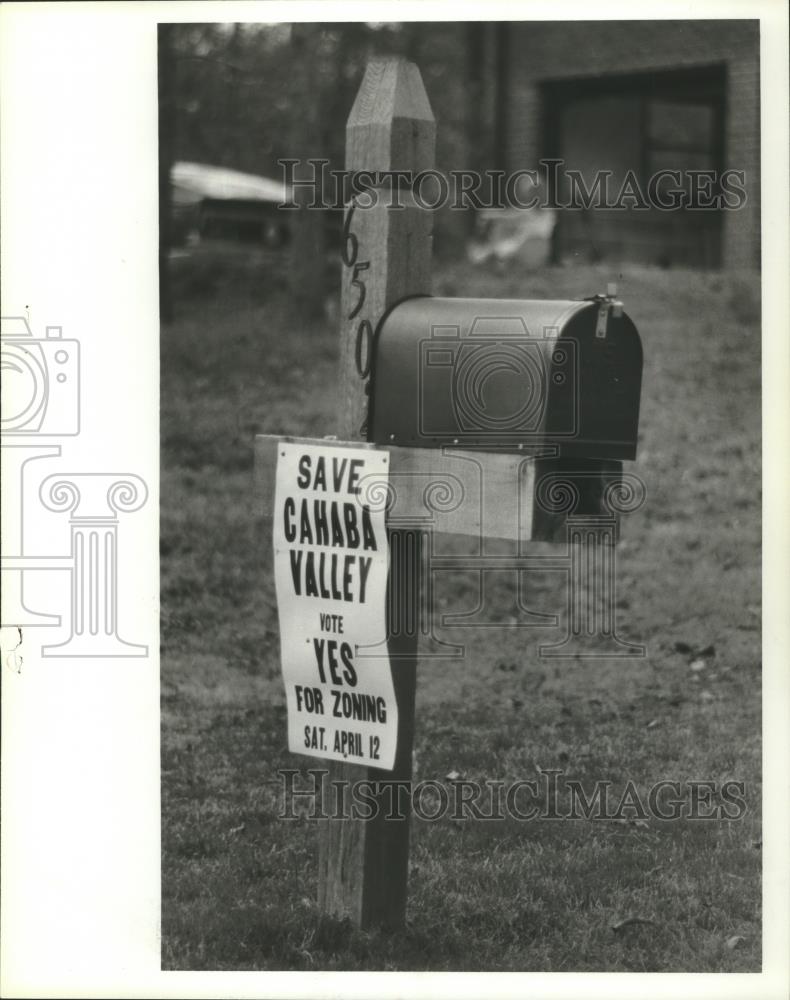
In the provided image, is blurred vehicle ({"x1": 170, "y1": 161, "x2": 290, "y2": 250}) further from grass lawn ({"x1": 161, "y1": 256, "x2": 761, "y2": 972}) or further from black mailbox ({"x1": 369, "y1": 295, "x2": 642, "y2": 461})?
black mailbox ({"x1": 369, "y1": 295, "x2": 642, "y2": 461})

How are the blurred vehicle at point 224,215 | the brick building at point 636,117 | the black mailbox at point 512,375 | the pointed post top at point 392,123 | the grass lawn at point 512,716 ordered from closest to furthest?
the black mailbox at point 512,375 < the pointed post top at point 392,123 < the grass lawn at point 512,716 < the blurred vehicle at point 224,215 < the brick building at point 636,117

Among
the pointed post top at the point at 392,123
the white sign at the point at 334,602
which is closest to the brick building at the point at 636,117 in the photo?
the pointed post top at the point at 392,123

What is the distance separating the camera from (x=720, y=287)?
→ 394 inches

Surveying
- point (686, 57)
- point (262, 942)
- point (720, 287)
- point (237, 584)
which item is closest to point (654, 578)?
point (237, 584)

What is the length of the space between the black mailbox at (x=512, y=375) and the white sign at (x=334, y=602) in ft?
0.65

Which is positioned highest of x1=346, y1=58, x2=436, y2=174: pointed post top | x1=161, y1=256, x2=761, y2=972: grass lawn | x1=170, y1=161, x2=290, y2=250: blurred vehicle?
x1=170, y1=161, x2=290, y2=250: blurred vehicle

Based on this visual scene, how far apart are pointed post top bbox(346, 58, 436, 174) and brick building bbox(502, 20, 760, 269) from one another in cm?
746

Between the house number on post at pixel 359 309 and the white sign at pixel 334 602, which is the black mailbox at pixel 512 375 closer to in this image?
the house number on post at pixel 359 309

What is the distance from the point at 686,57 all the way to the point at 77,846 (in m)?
10.1

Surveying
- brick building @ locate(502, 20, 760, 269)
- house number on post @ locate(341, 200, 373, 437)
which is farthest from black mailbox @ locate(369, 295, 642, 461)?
brick building @ locate(502, 20, 760, 269)

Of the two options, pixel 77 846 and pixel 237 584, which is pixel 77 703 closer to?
pixel 77 846

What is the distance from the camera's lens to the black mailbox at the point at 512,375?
334 cm

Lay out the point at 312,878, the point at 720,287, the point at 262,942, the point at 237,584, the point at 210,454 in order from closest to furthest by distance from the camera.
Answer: the point at 262,942 → the point at 312,878 → the point at 237,584 → the point at 210,454 → the point at 720,287

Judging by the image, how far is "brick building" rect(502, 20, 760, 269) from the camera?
1140 centimetres
